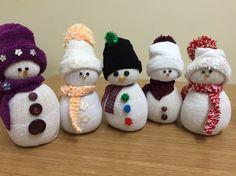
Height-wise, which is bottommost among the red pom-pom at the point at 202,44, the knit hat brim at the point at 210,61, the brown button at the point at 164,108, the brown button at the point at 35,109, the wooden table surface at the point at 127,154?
the wooden table surface at the point at 127,154

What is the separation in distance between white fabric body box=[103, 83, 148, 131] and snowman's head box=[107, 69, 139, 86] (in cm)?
2

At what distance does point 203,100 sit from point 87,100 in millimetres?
220

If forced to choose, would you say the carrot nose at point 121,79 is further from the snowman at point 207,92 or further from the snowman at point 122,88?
the snowman at point 207,92

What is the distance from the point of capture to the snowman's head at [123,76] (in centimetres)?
54

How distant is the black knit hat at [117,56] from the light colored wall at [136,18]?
382 mm

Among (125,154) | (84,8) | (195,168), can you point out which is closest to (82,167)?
(125,154)

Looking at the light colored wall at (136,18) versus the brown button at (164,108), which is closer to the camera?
the brown button at (164,108)

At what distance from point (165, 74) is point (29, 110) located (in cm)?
26

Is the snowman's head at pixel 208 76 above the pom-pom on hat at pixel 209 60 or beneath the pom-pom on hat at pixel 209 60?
beneath

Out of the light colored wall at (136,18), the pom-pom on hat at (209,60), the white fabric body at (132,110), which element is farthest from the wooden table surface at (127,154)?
the light colored wall at (136,18)

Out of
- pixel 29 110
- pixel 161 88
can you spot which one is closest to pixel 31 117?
pixel 29 110

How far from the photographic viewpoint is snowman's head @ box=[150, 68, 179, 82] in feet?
1.84

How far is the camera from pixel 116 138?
57 cm

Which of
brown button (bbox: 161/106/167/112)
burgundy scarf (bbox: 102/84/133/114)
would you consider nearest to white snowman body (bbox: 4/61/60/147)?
burgundy scarf (bbox: 102/84/133/114)
